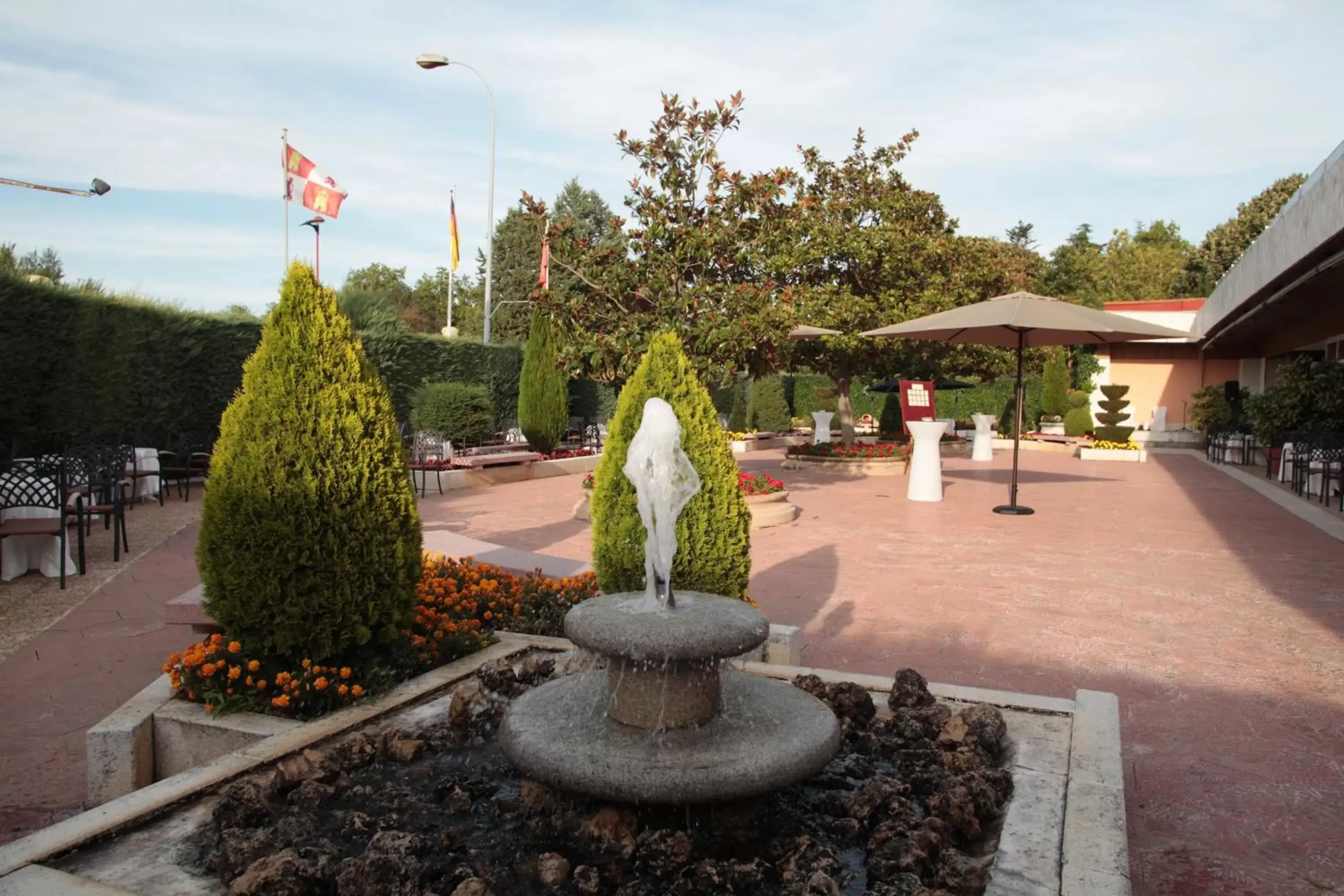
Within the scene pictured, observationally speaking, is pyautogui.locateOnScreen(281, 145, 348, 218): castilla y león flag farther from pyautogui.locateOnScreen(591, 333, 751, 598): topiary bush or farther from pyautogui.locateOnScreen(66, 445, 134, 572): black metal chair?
pyautogui.locateOnScreen(591, 333, 751, 598): topiary bush

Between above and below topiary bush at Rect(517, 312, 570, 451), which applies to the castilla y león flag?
above

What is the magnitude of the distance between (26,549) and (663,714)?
7000mm

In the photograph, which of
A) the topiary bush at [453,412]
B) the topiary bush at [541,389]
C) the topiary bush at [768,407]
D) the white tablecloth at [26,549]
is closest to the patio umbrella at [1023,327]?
the topiary bush at [541,389]

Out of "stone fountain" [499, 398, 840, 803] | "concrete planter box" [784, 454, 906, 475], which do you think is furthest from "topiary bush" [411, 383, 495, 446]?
"stone fountain" [499, 398, 840, 803]

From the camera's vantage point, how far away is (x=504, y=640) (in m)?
4.76

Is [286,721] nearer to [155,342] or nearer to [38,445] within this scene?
[38,445]

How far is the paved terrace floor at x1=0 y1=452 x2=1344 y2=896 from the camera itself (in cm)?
335

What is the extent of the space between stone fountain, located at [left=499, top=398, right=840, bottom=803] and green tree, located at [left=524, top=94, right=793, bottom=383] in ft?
22.1

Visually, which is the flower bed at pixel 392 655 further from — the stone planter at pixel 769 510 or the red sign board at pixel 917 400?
the red sign board at pixel 917 400

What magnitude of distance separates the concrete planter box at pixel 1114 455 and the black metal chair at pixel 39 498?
1966 centimetres

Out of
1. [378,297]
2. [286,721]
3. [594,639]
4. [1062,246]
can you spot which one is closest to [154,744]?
[286,721]

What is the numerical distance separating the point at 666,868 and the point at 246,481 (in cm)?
229

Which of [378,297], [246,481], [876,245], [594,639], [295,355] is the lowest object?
[594,639]

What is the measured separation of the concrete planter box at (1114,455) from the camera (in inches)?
794
